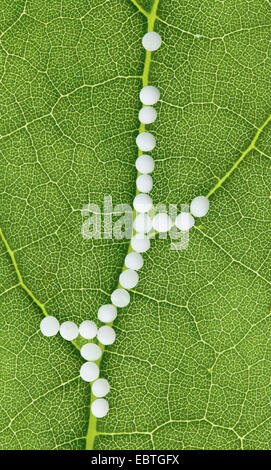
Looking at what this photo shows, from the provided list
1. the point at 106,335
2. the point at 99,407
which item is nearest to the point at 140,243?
the point at 106,335

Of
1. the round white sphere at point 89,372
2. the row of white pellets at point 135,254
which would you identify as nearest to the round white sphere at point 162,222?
the row of white pellets at point 135,254

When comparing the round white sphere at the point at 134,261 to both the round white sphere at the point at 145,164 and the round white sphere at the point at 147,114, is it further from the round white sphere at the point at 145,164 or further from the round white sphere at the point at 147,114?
the round white sphere at the point at 147,114

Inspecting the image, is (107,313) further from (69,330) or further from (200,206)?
(200,206)

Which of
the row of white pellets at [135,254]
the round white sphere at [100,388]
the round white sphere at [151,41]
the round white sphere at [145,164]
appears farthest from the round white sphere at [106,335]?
the round white sphere at [151,41]

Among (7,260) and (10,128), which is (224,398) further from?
(10,128)

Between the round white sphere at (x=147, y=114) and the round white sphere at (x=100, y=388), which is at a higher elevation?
the round white sphere at (x=147, y=114)

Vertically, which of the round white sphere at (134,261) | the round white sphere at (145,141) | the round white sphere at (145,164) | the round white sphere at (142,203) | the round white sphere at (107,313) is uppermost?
the round white sphere at (145,141)
